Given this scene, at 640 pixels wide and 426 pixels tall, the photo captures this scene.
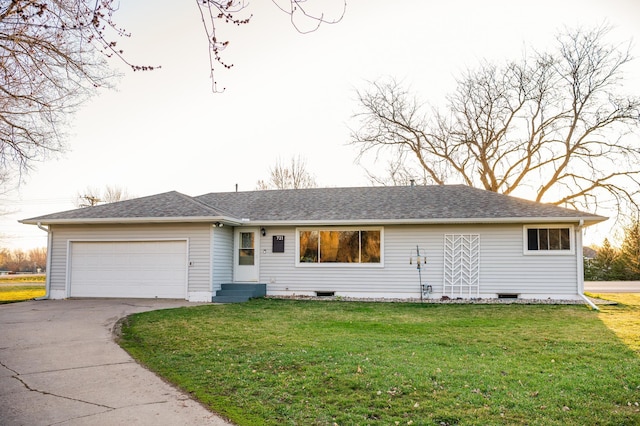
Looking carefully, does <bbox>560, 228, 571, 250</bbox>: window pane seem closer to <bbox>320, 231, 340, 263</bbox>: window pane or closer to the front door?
<bbox>320, 231, 340, 263</bbox>: window pane

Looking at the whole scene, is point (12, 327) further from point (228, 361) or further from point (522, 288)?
point (522, 288)

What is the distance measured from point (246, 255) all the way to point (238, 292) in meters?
1.74

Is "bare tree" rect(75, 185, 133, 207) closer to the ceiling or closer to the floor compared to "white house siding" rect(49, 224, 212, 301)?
closer to the ceiling

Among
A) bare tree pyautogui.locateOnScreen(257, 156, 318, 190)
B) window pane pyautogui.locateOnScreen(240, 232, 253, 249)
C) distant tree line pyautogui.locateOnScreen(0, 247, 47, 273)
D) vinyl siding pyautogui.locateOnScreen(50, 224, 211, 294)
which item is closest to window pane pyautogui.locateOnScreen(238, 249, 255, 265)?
window pane pyautogui.locateOnScreen(240, 232, 253, 249)

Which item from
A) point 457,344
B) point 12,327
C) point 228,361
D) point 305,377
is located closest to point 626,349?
point 457,344

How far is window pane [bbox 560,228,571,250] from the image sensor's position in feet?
48.4

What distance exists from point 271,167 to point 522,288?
79.3 feet

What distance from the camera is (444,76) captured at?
26.4 m

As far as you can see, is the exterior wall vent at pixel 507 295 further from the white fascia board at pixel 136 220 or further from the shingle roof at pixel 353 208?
the white fascia board at pixel 136 220

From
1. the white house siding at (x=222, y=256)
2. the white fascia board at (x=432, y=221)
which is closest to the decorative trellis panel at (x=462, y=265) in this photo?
the white fascia board at (x=432, y=221)

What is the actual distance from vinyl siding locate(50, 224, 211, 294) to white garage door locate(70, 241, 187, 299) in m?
Answer: 0.20

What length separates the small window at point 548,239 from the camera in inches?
583

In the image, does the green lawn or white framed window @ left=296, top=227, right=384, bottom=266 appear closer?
white framed window @ left=296, top=227, right=384, bottom=266

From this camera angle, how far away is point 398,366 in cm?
654
